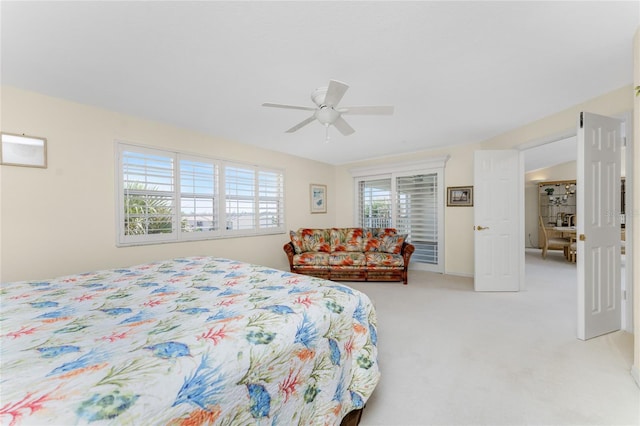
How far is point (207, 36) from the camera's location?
1820 millimetres

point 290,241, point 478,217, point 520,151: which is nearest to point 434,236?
point 478,217

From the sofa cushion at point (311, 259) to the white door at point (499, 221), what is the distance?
2.31 m

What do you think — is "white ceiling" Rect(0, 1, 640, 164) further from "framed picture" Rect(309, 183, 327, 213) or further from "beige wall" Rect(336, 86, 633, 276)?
"framed picture" Rect(309, 183, 327, 213)

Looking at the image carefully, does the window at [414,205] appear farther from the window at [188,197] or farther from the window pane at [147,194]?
the window pane at [147,194]

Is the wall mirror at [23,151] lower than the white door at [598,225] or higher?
higher

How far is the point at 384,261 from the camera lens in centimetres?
432

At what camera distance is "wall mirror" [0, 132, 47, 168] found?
8.02 ft

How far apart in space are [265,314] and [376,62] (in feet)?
6.70

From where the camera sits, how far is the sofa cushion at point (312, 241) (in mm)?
4918

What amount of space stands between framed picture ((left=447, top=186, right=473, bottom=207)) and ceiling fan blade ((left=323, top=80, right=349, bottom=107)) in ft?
11.7

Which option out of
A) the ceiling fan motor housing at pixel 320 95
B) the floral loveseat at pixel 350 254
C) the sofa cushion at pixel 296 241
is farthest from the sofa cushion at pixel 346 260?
the ceiling fan motor housing at pixel 320 95

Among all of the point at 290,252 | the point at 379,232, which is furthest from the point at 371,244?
the point at 290,252

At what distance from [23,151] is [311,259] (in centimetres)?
363

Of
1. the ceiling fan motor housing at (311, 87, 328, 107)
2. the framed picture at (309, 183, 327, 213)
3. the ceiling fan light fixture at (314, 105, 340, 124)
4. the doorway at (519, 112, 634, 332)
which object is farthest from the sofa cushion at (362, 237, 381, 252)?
the ceiling fan motor housing at (311, 87, 328, 107)
